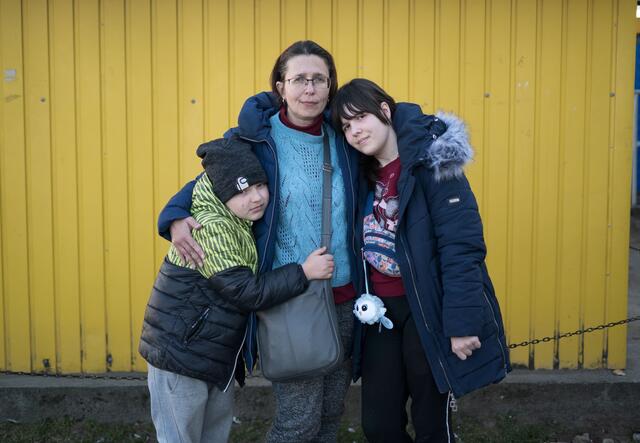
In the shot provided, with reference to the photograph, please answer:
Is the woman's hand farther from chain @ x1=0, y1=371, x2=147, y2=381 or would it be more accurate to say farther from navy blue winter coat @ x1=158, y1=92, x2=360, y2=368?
chain @ x1=0, y1=371, x2=147, y2=381

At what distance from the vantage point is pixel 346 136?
10.1 feet

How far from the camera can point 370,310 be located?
3.05m

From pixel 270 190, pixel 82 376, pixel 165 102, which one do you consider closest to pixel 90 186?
pixel 165 102

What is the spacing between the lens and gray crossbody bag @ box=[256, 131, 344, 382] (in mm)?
2920

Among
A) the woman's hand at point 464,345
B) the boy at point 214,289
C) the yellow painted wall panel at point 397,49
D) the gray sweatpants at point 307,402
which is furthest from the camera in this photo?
the yellow painted wall panel at point 397,49

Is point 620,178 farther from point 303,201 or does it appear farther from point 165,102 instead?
point 165,102

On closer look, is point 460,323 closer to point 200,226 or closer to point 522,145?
point 200,226

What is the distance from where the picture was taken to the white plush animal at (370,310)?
3051 mm

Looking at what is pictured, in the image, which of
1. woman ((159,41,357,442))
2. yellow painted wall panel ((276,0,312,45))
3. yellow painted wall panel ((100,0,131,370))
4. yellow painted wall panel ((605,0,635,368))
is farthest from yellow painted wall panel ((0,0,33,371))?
yellow painted wall panel ((605,0,635,368))

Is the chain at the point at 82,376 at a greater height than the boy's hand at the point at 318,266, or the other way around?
the boy's hand at the point at 318,266

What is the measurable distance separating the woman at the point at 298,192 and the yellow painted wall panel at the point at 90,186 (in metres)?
1.86

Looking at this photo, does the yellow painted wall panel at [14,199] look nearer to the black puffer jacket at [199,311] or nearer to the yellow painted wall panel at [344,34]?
the yellow painted wall panel at [344,34]

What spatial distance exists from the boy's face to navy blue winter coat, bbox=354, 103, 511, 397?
0.56 m

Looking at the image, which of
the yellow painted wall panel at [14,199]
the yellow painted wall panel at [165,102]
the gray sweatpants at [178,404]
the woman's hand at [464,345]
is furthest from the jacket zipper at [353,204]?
the yellow painted wall panel at [14,199]
